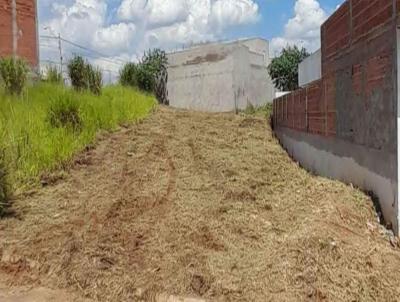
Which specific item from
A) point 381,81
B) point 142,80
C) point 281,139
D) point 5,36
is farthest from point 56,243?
point 142,80

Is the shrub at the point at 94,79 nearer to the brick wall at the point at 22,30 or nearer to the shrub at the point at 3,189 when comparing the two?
the brick wall at the point at 22,30

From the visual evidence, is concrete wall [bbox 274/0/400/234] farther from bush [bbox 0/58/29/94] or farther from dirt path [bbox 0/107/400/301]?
bush [bbox 0/58/29/94]

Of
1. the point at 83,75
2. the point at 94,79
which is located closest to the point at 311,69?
the point at 94,79

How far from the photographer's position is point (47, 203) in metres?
7.02

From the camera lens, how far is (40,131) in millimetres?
8961

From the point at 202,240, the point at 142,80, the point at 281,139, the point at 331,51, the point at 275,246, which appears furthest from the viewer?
the point at 142,80

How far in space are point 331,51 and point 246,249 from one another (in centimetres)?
418

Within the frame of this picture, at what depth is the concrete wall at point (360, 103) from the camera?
511 cm

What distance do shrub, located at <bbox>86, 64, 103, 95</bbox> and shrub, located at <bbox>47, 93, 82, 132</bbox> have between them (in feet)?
15.9

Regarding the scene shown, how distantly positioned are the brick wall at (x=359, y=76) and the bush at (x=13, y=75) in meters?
6.39

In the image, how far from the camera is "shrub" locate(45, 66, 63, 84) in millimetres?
13953

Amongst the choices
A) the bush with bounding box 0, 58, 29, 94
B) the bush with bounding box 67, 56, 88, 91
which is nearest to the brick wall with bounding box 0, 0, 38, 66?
the bush with bounding box 67, 56, 88, 91

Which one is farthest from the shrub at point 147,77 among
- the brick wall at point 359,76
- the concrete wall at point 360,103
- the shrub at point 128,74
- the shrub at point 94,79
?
the brick wall at point 359,76

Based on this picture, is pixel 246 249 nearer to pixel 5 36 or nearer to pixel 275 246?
pixel 275 246
